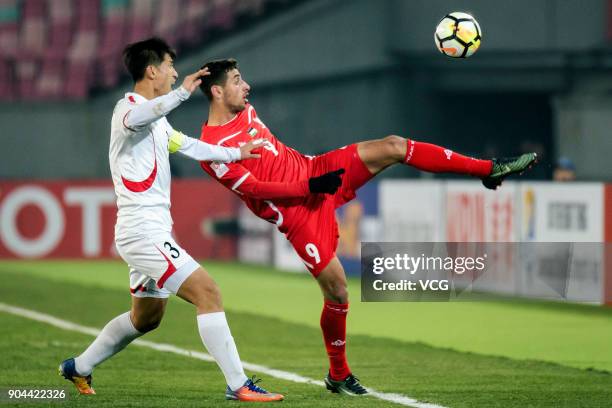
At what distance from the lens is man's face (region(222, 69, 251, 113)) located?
7633 mm

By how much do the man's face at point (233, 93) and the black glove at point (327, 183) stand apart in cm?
92

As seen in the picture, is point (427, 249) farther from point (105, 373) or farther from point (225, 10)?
point (225, 10)

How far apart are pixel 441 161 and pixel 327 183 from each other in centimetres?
78

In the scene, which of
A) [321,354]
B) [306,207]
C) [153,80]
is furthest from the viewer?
[321,354]

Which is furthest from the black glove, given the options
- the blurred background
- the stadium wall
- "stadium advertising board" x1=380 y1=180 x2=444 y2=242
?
the stadium wall

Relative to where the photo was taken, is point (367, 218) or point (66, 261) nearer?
point (367, 218)

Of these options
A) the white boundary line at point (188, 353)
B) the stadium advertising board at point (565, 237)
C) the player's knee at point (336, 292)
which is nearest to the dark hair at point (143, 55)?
the player's knee at point (336, 292)

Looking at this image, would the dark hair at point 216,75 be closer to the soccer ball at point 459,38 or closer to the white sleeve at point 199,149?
the white sleeve at point 199,149

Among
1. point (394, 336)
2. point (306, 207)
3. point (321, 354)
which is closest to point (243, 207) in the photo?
point (394, 336)

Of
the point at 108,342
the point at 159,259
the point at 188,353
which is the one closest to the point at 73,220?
the point at 188,353

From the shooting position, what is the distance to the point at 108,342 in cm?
720

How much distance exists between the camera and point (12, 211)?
20312mm

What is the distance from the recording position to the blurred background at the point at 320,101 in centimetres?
1764

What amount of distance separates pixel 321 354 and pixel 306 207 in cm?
258
